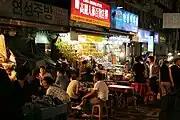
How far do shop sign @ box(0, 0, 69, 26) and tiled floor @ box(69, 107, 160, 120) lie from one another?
402 centimetres

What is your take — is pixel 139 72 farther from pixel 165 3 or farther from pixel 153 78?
pixel 165 3

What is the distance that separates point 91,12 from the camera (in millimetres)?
14281

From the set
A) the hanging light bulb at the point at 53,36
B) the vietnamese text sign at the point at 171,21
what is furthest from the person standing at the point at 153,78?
the vietnamese text sign at the point at 171,21

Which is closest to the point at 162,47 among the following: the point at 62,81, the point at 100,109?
the point at 62,81

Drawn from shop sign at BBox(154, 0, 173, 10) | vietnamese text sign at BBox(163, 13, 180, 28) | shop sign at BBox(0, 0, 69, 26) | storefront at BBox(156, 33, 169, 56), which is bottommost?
storefront at BBox(156, 33, 169, 56)

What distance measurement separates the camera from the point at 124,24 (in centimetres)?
1856

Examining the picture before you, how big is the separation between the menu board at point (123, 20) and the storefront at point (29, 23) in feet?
10.8

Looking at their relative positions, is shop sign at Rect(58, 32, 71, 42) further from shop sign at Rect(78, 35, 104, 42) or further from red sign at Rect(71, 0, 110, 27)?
red sign at Rect(71, 0, 110, 27)

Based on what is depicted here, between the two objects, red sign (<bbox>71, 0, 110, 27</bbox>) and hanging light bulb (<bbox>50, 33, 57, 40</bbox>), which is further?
hanging light bulb (<bbox>50, 33, 57, 40</bbox>)

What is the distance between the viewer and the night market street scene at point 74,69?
6993mm

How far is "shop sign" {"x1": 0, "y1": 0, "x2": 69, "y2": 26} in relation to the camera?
9.88 meters

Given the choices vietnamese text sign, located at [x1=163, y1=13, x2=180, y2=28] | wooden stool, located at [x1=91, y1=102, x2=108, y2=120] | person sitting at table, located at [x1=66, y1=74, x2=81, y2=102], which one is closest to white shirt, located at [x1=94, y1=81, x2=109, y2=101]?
wooden stool, located at [x1=91, y1=102, x2=108, y2=120]

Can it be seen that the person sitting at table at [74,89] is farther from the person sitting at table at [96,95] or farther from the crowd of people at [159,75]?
the crowd of people at [159,75]

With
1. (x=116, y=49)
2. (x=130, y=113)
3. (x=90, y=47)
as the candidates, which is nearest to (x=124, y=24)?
(x=90, y=47)
